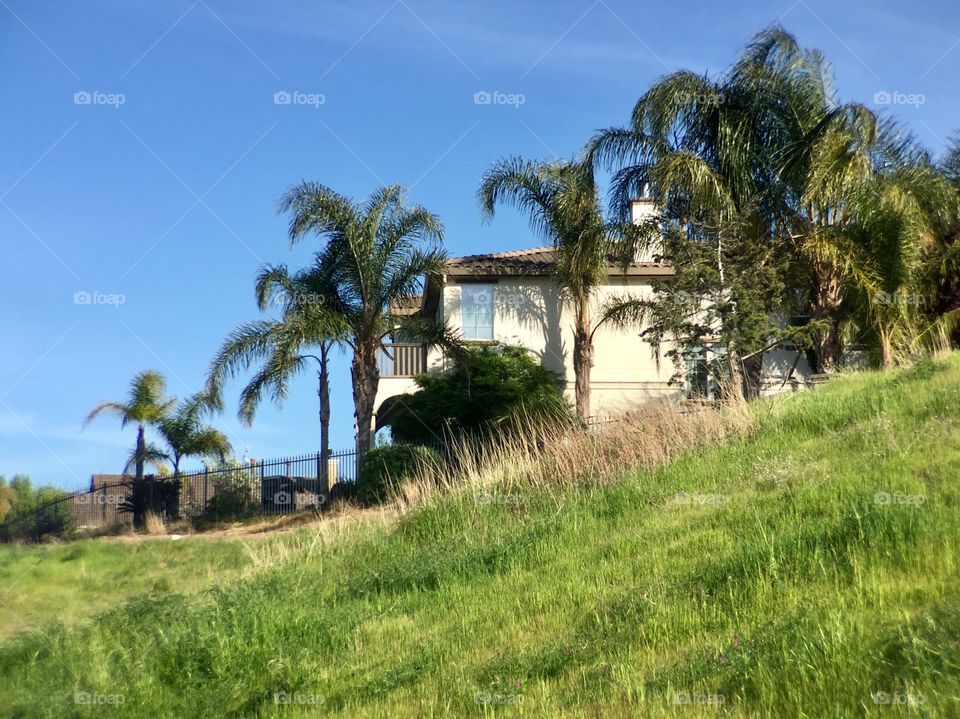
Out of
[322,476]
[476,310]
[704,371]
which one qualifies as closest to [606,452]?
[704,371]

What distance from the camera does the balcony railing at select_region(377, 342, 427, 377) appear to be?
30.5 meters

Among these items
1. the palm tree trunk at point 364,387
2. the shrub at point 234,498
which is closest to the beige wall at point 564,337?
the palm tree trunk at point 364,387

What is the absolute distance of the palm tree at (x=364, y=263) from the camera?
26594mm

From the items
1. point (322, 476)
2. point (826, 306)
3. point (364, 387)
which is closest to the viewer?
point (826, 306)

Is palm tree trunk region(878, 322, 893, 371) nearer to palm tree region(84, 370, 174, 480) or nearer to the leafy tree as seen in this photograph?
the leafy tree

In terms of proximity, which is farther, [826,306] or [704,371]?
[826,306]

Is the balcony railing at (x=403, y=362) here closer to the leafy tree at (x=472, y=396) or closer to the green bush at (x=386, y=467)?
the leafy tree at (x=472, y=396)

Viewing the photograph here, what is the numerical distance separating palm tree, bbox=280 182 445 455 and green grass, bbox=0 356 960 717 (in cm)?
1235

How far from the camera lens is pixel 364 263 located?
87.3 feet

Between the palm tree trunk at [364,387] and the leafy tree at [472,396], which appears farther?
the leafy tree at [472,396]

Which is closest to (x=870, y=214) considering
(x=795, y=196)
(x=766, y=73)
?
(x=795, y=196)

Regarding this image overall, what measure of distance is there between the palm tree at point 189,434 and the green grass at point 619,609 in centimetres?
2208

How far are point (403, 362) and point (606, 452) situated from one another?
1640cm

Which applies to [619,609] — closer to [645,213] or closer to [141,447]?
[645,213]
